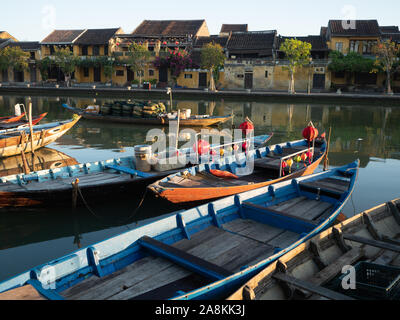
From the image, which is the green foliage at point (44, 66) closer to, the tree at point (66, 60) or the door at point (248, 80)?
the tree at point (66, 60)

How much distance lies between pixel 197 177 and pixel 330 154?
30.4 feet

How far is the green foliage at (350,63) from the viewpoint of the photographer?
131ft

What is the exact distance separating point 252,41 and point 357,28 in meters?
12.7

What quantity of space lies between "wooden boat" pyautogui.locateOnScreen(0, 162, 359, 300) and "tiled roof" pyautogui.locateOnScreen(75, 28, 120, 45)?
155 ft

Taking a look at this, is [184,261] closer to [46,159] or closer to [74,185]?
[74,185]

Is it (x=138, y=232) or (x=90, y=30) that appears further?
(x=90, y=30)

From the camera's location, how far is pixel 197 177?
10891mm

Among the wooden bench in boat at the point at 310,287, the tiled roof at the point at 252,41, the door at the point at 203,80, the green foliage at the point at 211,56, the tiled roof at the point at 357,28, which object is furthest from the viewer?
the door at the point at 203,80

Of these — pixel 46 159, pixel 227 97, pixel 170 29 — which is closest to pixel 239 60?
pixel 227 97

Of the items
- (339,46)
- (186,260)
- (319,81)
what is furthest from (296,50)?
(186,260)

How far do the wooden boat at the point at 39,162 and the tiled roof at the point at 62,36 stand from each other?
3878 cm

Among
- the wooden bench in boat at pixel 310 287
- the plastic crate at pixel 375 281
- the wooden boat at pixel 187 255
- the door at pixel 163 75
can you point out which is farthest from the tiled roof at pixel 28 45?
the plastic crate at pixel 375 281

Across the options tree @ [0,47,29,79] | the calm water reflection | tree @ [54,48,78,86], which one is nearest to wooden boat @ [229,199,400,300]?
the calm water reflection

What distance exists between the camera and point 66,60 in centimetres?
4794
